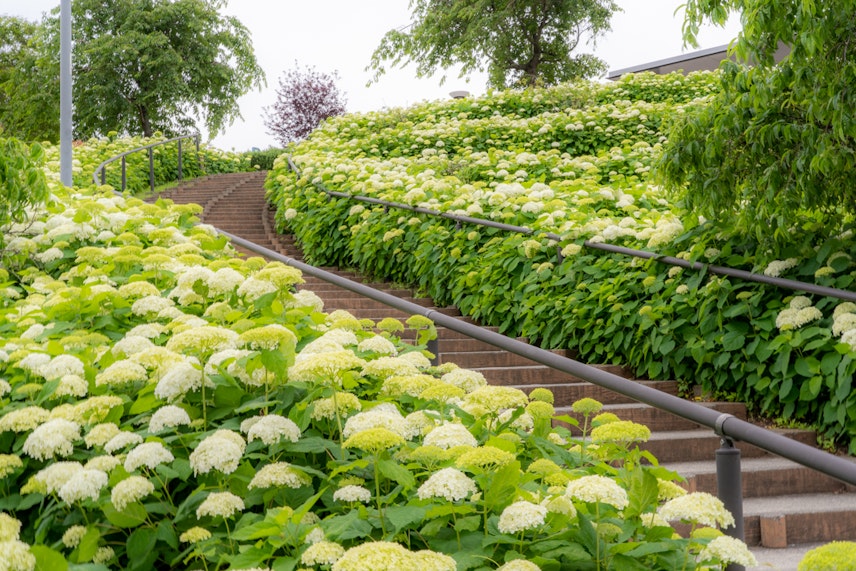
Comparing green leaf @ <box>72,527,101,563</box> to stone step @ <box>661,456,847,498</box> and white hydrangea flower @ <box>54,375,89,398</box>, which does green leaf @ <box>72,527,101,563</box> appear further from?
stone step @ <box>661,456,847,498</box>

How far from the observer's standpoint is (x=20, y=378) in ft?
12.0

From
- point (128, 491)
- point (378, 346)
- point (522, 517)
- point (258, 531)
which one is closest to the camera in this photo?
point (522, 517)

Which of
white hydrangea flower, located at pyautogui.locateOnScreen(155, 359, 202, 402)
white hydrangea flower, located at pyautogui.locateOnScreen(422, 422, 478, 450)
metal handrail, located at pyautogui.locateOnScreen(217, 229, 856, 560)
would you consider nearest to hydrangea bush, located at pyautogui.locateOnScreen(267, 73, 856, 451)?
metal handrail, located at pyautogui.locateOnScreen(217, 229, 856, 560)

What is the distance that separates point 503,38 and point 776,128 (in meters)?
21.6

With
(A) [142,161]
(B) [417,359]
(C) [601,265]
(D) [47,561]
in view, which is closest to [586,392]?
(C) [601,265]

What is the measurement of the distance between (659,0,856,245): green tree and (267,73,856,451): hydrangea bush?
325 millimetres

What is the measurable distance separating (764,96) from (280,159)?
10445 millimetres

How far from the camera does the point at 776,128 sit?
567 cm

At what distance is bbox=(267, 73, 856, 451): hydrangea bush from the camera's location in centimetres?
556

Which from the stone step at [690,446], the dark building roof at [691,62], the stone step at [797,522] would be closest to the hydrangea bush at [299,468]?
the stone step at [797,522]

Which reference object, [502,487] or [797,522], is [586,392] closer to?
[797,522]

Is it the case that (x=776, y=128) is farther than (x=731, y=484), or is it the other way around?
(x=776, y=128)

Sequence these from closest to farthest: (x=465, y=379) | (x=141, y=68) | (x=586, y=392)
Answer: (x=465, y=379) → (x=586, y=392) → (x=141, y=68)

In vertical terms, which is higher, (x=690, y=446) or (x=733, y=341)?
(x=733, y=341)
